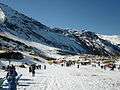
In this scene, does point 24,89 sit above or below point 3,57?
below

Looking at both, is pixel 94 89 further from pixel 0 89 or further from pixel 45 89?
pixel 0 89

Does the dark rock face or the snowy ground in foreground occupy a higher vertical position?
the dark rock face

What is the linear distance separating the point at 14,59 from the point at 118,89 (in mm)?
65487

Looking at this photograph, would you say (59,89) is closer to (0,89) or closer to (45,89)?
(45,89)

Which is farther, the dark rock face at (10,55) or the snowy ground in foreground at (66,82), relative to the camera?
the dark rock face at (10,55)

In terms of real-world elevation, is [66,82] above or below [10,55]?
below

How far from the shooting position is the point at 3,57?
89.4 m

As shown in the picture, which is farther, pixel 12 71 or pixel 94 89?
pixel 94 89

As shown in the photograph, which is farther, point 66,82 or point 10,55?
point 10,55

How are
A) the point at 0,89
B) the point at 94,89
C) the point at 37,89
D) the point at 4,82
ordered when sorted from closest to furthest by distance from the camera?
the point at 0,89, the point at 4,82, the point at 37,89, the point at 94,89

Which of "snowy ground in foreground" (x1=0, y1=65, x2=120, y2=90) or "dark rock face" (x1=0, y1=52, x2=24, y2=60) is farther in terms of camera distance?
"dark rock face" (x1=0, y1=52, x2=24, y2=60)

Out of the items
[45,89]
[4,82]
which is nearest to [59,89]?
[45,89]

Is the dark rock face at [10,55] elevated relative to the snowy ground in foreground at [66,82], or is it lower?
elevated

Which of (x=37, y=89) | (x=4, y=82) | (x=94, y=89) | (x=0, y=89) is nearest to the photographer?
(x=0, y=89)
